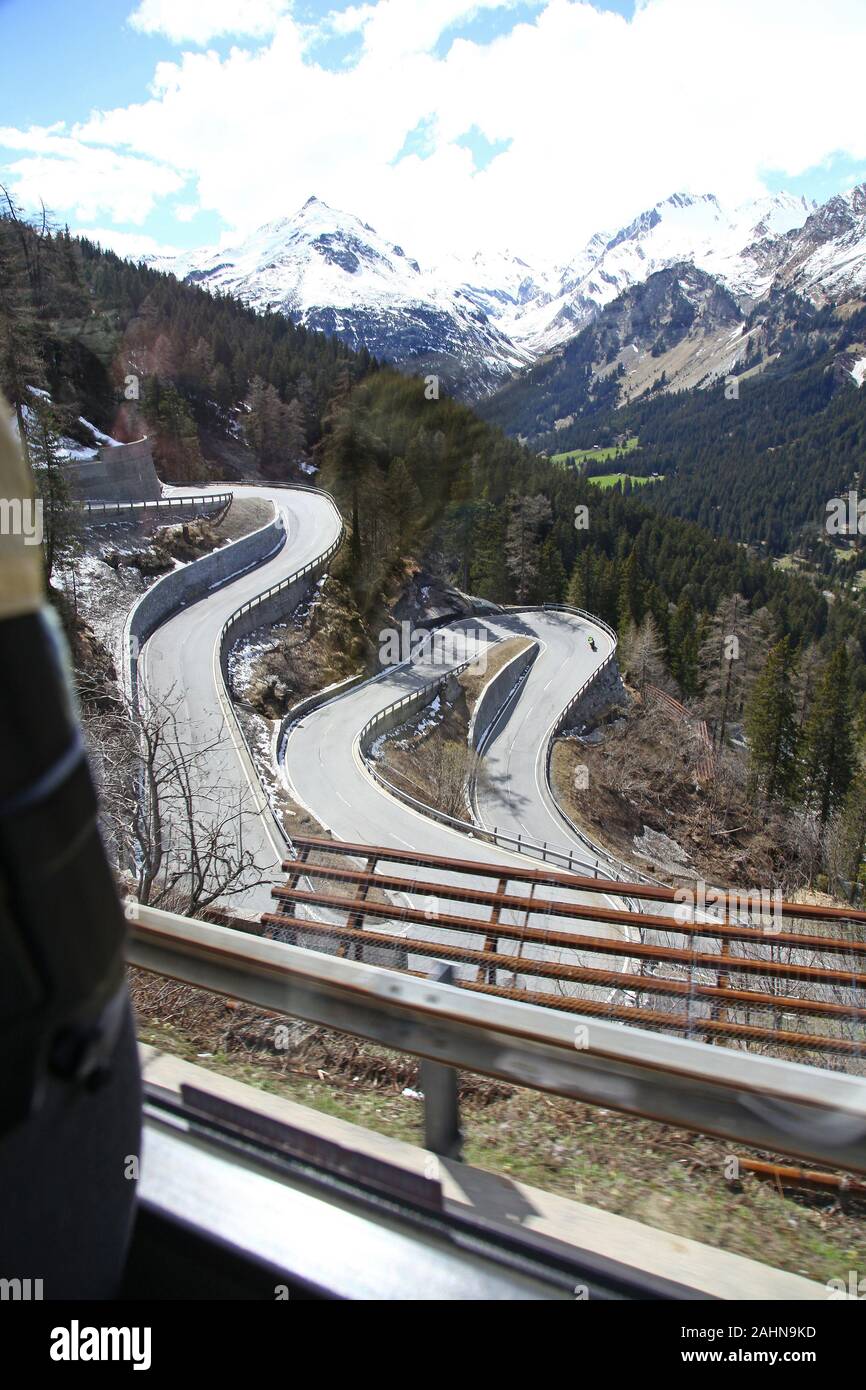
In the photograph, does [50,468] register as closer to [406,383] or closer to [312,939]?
[312,939]

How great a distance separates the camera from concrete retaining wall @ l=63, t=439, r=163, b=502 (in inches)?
1459

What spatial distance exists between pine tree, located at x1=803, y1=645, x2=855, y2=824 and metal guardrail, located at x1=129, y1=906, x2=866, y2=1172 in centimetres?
4636

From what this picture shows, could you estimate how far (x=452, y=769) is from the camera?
32.1 meters

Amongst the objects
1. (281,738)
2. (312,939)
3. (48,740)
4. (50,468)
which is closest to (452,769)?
(281,738)

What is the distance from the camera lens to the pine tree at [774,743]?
143ft

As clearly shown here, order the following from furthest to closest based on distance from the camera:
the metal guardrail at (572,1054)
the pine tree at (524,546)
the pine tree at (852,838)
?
the pine tree at (524,546) < the pine tree at (852,838) < the metal guardrail at (572,1054)

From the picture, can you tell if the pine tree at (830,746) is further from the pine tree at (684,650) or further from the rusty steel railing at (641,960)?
the rusty steel railing at (641,960)

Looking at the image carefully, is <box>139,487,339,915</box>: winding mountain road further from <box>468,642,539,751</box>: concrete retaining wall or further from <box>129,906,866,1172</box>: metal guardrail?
<box>468,642,539,751</box>: concrete retaining wall

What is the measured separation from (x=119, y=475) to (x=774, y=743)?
36.6 m

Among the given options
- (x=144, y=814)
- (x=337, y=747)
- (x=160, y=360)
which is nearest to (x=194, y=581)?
(x=337, y=747)

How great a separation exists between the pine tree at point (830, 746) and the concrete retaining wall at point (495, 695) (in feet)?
52.0

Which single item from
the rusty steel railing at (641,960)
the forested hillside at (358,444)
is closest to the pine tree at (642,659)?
the forested hillside at (358,444)

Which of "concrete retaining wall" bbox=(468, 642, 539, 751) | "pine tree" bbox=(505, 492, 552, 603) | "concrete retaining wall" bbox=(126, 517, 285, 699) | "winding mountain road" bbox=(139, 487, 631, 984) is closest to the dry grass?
"winding mountain road" bbox=(139, 487, 631, 984)
